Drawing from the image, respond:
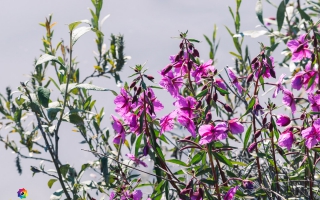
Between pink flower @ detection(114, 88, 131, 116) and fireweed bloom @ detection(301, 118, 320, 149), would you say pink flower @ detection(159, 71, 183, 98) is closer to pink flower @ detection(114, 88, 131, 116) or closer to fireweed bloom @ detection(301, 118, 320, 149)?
pink flower @ detection(114, 88, 131, 116)

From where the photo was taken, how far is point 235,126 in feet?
4.82

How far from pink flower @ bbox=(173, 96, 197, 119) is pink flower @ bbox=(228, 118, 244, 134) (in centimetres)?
10

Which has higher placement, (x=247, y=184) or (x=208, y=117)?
(x=208, y=117)

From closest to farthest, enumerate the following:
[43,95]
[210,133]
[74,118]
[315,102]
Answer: [210,133] → [315,102] → [43,95] → [74,118]

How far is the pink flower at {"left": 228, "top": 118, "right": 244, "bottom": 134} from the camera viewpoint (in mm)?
1462

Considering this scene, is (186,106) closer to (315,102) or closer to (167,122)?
(167,122)

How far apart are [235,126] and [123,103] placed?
307 mm

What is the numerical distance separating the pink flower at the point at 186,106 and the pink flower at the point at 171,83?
0.51 feet

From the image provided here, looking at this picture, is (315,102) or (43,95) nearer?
(315,102)

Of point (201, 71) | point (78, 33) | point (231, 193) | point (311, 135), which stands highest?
point (78, 33)

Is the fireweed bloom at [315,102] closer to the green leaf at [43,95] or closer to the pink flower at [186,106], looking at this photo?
the pink flower at [186,106]

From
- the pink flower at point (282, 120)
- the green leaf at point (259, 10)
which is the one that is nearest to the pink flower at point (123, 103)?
the pink flower at point (282, 120)

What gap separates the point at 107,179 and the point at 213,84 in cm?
59

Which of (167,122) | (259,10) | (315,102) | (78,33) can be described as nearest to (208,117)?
(167,122)
